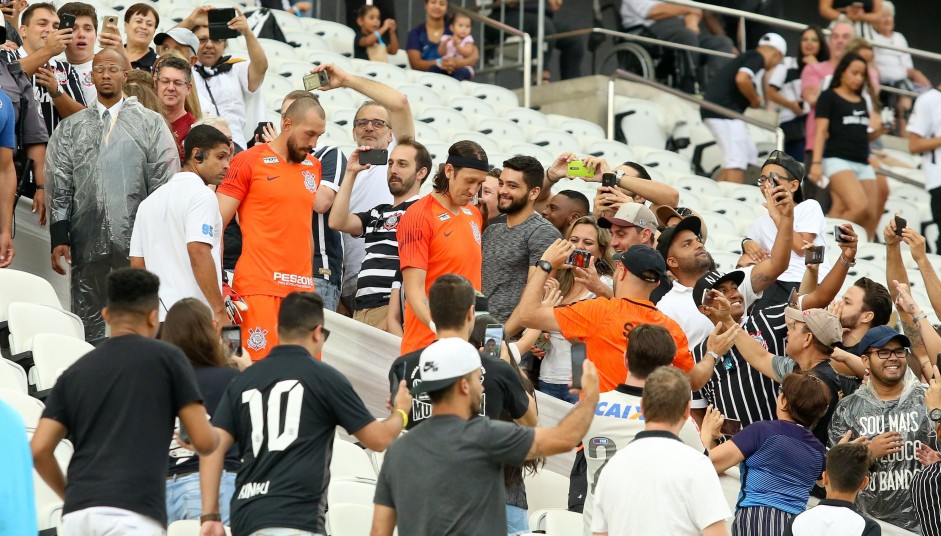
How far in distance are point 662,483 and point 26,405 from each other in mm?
2332

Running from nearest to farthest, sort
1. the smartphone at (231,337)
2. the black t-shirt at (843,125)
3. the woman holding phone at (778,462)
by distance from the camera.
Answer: the smartphone at (231,337) < the woman holding phone at (778,462) < the black t-shirt at (843,125)

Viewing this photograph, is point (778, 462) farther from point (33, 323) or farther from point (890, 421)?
point (33, 323)

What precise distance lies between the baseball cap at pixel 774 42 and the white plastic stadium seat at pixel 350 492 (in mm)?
9394

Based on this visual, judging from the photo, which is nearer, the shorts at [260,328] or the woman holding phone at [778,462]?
the woman holding phone at [778,462]

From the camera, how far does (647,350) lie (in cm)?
565

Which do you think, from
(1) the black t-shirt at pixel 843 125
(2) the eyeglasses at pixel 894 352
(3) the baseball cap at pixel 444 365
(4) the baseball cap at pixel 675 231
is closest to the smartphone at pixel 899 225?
(4) the baseball cap at pixel 675 231

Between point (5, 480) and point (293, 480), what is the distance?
92cm

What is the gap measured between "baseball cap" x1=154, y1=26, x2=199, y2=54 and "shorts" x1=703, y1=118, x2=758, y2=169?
228 inches

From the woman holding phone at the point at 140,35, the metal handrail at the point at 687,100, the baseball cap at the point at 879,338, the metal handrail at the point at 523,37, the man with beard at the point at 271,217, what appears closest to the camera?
the baseball cap at the point at 879,338

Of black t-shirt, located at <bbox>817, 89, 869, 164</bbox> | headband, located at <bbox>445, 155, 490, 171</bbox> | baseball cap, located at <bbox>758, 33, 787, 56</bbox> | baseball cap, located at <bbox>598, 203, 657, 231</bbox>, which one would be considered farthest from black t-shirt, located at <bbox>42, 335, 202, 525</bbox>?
baseball cap, located at <bbox>758, 33, 787, 56</bbox>

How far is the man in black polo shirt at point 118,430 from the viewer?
4465 mm

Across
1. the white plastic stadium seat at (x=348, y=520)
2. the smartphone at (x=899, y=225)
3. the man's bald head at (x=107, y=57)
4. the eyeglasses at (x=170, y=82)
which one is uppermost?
the man's bald head at (x=107, y=57)

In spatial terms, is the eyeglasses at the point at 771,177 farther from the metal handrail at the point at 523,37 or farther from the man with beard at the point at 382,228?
the metal handrail at the point at 523,37

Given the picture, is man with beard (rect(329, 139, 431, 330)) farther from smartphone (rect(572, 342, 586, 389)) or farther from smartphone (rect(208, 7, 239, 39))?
smartphone (rect(572, 342, 586, 389))
